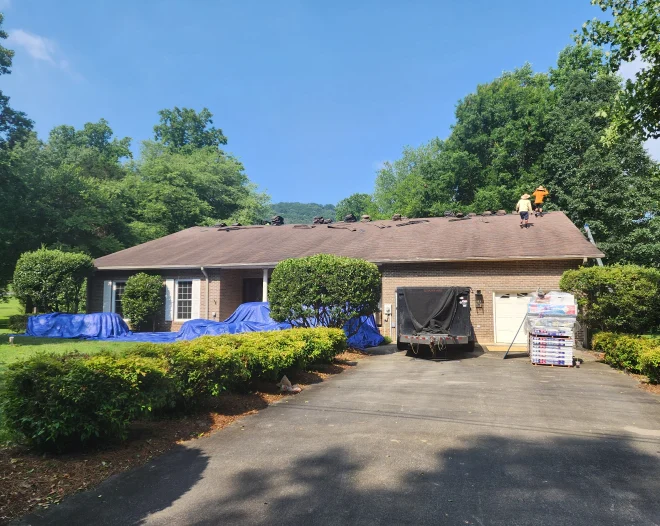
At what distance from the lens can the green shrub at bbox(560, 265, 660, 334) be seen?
11625mm

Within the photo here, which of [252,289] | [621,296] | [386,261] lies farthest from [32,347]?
[621,296]

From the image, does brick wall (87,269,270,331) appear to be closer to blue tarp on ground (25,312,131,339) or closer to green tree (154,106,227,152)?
blue tarp on ground (25,312,131,339)

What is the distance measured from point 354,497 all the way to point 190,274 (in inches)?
700

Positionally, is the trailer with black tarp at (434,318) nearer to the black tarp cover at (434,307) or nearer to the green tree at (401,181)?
the black tarp cover at (434,307)

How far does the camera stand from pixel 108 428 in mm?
5086

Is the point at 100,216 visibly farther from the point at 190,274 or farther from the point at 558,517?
the point at 558,517

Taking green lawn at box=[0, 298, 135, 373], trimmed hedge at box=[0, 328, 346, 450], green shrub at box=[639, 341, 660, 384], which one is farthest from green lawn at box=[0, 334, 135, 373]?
green shrub at box=[639, 341, 660, 384]

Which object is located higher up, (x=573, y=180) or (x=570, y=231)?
(x=573, y=180)

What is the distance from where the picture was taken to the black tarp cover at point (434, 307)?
45.3 feet

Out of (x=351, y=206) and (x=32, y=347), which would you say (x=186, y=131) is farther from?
(x=32, y=347)

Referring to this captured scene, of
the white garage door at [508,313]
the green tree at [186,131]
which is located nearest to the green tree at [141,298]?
the white garage door at [508,313]

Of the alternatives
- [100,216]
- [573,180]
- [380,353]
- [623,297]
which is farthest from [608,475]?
[100,216]

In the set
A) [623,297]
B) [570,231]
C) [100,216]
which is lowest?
[623,297]

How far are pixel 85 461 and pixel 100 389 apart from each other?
0.75 metres
